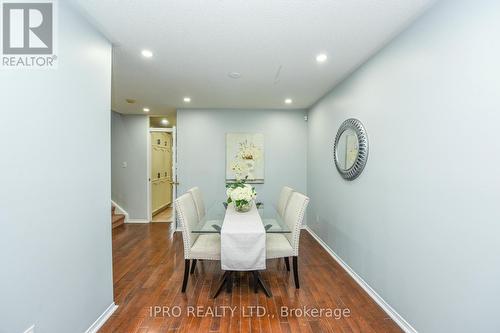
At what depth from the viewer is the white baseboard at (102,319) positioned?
1.71 metres

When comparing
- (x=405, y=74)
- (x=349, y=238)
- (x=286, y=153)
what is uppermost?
(x=405, y=74)

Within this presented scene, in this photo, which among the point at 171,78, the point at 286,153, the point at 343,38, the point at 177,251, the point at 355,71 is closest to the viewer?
the point at 343,38

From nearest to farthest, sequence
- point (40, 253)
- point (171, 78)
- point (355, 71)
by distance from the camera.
→ point (40, 253) < point (355, 71) < point (171, 78)

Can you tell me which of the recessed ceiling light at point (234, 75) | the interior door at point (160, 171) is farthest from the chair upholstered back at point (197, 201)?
the interior door at point (160, 171)

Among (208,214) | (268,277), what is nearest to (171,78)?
(208,214)

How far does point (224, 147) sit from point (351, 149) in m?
2.49

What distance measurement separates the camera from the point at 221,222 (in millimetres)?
2561

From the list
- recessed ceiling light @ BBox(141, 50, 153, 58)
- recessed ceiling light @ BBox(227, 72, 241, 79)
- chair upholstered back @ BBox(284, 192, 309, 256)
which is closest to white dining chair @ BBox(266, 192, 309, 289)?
chair upholstered back @ BBox(284, 192, 309, 256)

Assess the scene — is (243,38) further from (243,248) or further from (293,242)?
(293,242)

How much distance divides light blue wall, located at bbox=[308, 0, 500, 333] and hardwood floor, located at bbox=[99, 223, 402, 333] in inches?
13.7

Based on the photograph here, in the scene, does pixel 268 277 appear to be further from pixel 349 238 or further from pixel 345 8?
pixel 345 8

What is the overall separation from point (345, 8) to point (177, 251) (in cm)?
352

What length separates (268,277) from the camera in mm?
2619

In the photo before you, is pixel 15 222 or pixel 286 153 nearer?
pixel 15 222
